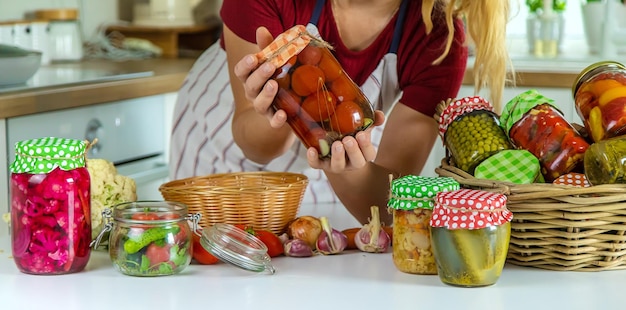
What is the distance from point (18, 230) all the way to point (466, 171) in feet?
1.81

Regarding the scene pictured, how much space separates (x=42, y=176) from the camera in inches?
41.4

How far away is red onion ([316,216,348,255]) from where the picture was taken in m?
1.20

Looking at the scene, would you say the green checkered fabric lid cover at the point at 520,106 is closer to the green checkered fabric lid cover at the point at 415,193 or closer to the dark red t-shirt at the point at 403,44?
the green checkered fabric lid cover at the point at 415,193

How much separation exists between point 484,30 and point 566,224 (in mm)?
586

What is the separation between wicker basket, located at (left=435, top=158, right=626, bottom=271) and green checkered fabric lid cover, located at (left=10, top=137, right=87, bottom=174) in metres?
0.47

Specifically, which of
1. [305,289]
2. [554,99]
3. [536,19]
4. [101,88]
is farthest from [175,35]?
[305,289]

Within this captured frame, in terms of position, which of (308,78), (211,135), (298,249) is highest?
(308,78)

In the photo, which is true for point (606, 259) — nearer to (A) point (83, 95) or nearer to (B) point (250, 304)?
(B) point (250, 304)

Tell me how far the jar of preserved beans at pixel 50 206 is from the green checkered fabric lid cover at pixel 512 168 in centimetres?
48

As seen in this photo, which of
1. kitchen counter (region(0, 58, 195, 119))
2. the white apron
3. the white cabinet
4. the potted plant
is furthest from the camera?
the potted plant

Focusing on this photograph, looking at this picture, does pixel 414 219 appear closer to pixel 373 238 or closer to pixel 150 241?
pixel 373 238

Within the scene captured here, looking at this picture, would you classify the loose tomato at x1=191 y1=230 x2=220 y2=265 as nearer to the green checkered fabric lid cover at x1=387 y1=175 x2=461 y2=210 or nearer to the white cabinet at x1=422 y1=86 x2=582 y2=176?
the green checkered fabric lid cover at x1=387 y1=175 x2=461 y2=210

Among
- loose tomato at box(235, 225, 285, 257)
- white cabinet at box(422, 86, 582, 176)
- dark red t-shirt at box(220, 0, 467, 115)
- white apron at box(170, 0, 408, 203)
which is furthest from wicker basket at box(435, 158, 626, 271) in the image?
white cabinet at box(422, 86, 582, 176)

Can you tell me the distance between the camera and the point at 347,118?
3.69 ft
